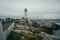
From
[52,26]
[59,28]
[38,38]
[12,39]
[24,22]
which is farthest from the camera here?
[59,28]

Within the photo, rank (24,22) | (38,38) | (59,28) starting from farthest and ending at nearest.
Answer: (59,28)
(24,22)
(38,38)

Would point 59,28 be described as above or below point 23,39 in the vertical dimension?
below

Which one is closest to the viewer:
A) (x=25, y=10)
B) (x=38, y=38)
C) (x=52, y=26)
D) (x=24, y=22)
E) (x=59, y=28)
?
(x=38, y=38)

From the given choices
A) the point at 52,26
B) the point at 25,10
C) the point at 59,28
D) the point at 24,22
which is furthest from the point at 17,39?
the point at 59,28

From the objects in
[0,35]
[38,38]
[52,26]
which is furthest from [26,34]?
[52,26]

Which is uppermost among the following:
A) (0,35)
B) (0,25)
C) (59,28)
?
(0,25)

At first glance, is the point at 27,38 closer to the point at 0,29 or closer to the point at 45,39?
the point at 45,39

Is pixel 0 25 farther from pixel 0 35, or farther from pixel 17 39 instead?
pixel 17 39

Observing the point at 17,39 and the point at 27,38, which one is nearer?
the point at 17,39

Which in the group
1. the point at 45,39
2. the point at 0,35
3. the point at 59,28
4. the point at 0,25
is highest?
the point at 0,25
